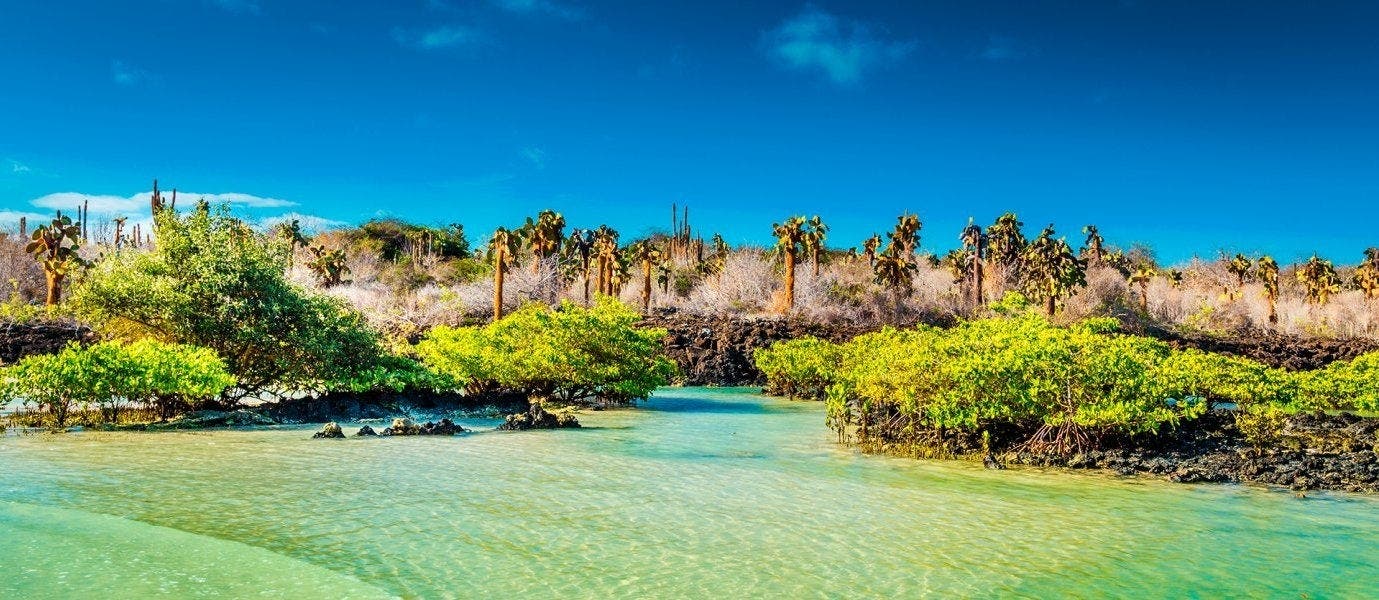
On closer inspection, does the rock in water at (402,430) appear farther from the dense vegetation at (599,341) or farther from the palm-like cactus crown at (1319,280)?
the palm-like cactus crown at (1319,280)

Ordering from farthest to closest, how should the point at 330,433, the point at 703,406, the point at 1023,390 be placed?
the point at 703,406 < the point at 330,433 < the point at 1023,390

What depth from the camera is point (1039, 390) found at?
1552 centimetres

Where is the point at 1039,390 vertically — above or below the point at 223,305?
below

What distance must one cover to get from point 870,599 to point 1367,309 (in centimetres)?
7970

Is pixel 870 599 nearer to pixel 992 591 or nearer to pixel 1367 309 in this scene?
pixel 992 591

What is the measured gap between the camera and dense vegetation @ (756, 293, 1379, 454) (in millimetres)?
15367

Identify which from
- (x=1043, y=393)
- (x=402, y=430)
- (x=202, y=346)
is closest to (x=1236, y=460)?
(x=1043, y=393)

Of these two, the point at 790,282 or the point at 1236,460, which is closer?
the point at 1236,460

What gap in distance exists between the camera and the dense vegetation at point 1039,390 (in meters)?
15.4

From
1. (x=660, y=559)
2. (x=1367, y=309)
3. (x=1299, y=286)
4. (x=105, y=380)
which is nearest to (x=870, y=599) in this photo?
(x=660, y=559)

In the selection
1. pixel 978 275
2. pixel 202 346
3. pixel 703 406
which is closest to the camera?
pixel 202 346

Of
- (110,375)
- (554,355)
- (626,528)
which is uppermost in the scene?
(554,355)

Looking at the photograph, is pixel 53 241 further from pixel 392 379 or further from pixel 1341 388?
pixel 1341 388

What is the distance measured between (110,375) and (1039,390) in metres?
17.0
